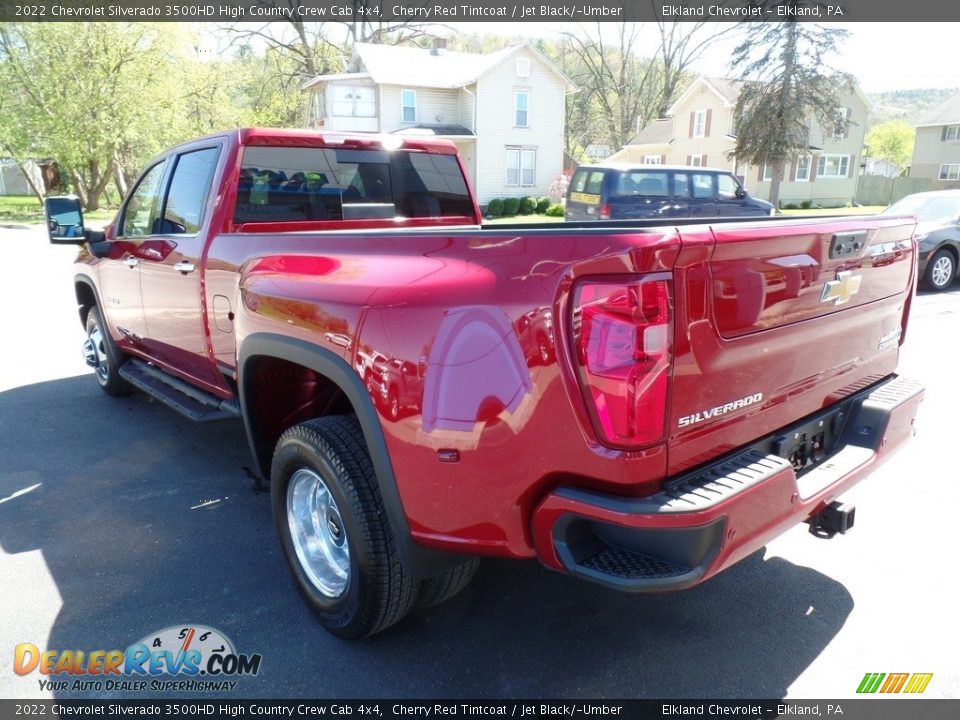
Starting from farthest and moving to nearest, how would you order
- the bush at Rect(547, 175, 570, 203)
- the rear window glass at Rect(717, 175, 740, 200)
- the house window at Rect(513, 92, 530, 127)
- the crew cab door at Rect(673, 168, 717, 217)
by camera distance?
the house window at Rect(513, 92, 530, 127) → the bush at Rect(547, 175, 570, 203) → the rear window glass at Rect(717, 175, 740, 200) → the crew cab door at Rect(673, 168, 717, 217)

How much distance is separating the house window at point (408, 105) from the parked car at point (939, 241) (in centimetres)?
2628

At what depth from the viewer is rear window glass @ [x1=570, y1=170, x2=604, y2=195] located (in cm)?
1541

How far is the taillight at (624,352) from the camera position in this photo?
1.83m

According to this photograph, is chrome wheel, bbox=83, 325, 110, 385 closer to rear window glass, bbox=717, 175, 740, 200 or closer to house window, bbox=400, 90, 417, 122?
rear window glass, bbox=717, 175, 740, 200

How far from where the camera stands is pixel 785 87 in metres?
30.5

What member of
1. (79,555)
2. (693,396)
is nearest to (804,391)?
(693,396)

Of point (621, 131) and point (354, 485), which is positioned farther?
point (621, 131)

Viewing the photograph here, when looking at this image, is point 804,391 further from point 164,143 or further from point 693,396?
point 164,143

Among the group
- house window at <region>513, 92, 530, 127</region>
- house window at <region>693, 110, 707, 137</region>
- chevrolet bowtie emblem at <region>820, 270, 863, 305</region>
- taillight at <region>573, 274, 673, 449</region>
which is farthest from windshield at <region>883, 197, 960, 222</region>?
house window at <region>693, 110, 707, 137</region>

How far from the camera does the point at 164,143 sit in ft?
103

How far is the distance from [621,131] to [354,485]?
59.0 meters

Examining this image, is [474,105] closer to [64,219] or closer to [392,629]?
[64,219]

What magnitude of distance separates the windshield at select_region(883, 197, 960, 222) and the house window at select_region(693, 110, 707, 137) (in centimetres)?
3025

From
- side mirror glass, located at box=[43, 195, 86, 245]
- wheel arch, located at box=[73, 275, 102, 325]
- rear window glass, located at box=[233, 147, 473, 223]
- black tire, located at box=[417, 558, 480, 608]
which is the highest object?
rear window glass, located at box=[233, 147, 473, 223]
